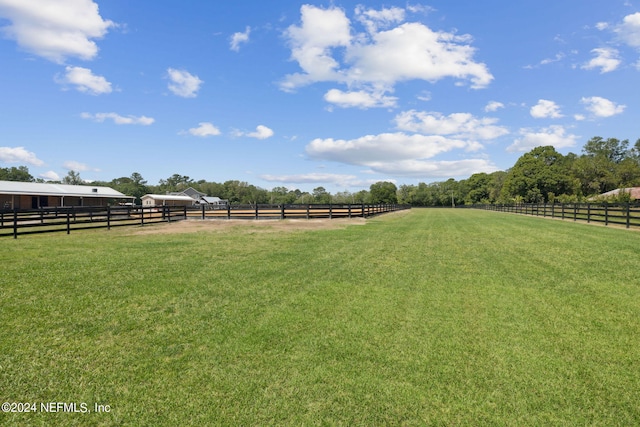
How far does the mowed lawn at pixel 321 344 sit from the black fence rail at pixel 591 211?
15084 millimetres

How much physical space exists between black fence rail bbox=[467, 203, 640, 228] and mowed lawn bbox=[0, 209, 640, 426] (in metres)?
15.1

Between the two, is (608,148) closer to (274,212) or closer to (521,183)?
(521,183)

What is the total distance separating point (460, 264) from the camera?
8.09 m

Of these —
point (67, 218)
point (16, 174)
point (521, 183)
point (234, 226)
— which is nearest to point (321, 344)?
point (234, 226)

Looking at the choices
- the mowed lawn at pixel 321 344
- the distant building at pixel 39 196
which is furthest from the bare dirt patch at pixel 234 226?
the distant building at pixel 39 196

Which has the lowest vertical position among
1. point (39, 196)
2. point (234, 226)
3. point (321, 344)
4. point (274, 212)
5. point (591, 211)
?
point (321, 344)

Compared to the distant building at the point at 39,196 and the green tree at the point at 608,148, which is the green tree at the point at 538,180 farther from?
the distant building at the point at 39,196

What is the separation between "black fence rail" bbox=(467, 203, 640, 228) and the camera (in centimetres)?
1841

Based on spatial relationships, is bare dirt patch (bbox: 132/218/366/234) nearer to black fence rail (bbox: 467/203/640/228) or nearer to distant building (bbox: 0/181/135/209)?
black fence rail (bbox: 467/203/640/228)

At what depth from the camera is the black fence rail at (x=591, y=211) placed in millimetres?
18409

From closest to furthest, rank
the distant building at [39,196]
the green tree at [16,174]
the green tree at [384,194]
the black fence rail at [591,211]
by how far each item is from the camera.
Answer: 1. the black fence rail at [591,211]
2. the distant building at [39,196]
3. the green tree at [16,174]
4. the green tree at [384,194]

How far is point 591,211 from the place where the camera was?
2808 centimetres

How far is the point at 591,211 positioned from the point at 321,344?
3378cm

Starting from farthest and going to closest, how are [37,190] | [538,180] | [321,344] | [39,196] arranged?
1. [538,180]
2. [37,190]
3. [39,196]
4. [321,344]
